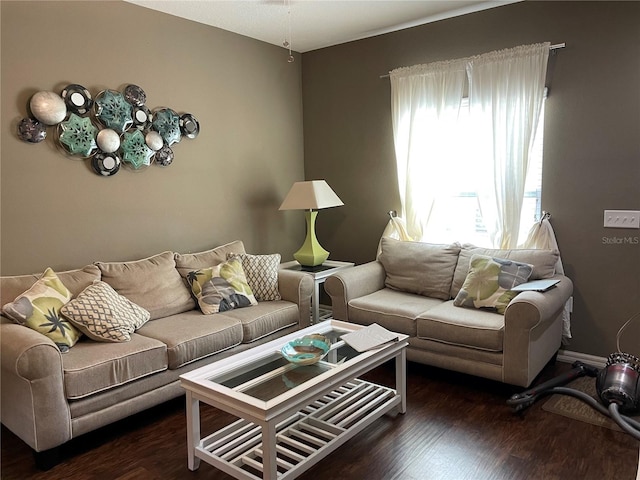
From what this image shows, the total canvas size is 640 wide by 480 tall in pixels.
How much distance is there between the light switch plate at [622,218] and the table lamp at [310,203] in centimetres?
205

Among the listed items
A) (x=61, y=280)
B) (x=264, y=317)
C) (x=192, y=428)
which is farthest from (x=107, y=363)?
(x=264, y=317)

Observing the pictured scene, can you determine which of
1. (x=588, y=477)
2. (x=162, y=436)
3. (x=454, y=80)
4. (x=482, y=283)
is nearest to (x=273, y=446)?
(x=162, y=436)

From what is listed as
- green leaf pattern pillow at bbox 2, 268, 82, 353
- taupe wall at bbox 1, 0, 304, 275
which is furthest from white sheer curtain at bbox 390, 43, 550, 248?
green leaf pattern pillow at bbox 2, 268, 82, 353

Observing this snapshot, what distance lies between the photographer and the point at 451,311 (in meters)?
3.31

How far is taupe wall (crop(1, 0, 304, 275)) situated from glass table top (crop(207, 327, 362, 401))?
5.07ft

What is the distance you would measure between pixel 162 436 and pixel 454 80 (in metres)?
3.26

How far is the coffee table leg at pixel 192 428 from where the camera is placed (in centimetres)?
231

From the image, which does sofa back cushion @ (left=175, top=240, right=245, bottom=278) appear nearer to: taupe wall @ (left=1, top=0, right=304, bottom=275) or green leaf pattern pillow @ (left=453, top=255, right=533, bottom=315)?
taupe wall @ (left=1, top=0, right=304, bottom=275)

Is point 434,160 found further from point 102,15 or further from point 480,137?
point 102,15

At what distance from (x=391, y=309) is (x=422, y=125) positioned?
1.63 m

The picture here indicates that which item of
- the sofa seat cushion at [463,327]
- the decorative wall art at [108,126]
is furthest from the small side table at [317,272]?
the decorative wall art at [108,126]

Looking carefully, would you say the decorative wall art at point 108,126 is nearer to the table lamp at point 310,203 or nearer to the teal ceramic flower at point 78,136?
the teal ceramic flower at point 78,136

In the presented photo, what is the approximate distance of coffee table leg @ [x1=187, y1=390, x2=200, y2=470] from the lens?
2307 mm

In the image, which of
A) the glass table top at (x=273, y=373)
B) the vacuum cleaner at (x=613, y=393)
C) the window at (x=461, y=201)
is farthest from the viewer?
the window at (x=461, y=201)
